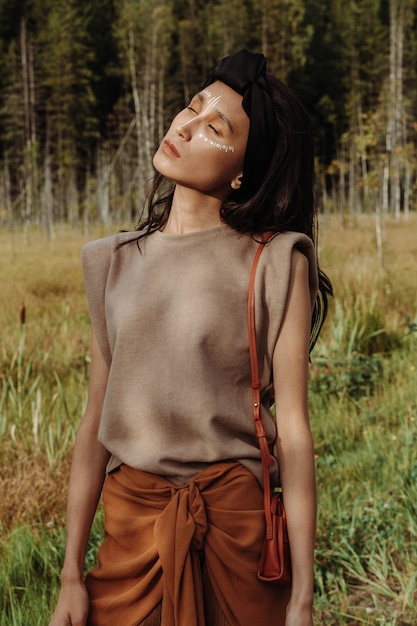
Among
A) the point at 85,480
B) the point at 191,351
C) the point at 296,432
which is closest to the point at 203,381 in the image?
the point at 191,351

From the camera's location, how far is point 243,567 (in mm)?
1108

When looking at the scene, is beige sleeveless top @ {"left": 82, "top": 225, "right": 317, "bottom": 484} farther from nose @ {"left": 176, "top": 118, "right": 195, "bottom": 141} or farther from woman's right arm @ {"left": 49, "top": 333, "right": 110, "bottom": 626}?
nose @ {"left": 176, "top": 118, "right": 195, "bottom": 141}

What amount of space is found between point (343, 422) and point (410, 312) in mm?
2480

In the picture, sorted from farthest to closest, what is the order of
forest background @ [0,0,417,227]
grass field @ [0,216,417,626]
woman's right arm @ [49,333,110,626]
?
forest background @ [0,0,417,227], grass field @ [0,216,417,626], woman's right arm @ [49,333,110,626]

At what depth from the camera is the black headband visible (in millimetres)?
1238

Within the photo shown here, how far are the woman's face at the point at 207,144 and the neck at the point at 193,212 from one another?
0.01 m

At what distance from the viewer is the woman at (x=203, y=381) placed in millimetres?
1113

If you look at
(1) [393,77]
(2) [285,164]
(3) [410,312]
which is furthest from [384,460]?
(1) [393,77]

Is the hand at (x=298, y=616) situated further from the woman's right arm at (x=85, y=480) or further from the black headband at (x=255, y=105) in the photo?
the black headband at (x=255, y=105)

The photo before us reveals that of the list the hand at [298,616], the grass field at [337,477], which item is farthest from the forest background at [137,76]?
the hand at [298,616]

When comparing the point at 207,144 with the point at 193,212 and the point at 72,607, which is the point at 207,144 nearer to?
the point at 193,212

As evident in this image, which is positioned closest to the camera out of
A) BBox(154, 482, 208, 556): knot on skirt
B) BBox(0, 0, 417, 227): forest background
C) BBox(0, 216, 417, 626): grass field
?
BBox(154, 482, 208, 556): knot on skirt

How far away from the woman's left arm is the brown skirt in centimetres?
5

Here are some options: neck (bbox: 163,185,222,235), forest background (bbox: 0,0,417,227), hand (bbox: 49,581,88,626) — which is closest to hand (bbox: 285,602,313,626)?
hand (bbox: 49,581,88,626)
